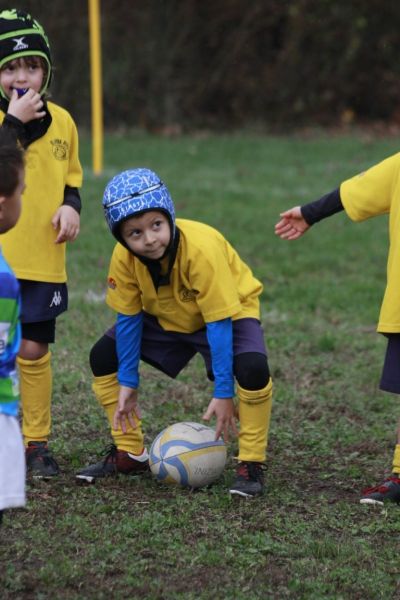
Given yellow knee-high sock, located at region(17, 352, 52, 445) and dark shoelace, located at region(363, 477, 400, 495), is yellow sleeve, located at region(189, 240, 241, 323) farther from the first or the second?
dark shoelace, located at region(363, 477, 400, 495)

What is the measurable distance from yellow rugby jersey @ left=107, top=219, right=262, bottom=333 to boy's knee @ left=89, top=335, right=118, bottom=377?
0.20 meters

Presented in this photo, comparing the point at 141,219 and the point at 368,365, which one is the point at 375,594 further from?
the point at 368,365

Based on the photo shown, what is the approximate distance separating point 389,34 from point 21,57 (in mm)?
15265

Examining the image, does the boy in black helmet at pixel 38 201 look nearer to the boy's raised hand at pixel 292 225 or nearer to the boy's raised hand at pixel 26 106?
the boy's raised hand at pixel 26 106

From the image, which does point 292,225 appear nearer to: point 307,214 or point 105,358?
point 307,214

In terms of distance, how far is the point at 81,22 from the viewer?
692 inches

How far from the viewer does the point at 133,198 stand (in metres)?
4.12

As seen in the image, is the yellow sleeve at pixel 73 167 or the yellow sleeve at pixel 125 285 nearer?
the yellow sleeve at pixel 125 285

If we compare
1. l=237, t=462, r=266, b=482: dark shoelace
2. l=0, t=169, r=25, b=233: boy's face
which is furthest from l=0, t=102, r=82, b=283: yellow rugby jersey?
l=0, t=169, r=25, b=233: boy's face

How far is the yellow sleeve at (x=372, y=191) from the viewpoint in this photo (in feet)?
14.2

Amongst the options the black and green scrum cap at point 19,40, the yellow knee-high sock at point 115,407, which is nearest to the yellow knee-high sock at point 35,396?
the yellow knee-high sock at point 115,407

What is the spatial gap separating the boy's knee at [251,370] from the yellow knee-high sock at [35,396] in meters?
0.81

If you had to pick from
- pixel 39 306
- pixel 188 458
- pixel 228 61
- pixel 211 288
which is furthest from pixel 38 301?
pixel 228 61

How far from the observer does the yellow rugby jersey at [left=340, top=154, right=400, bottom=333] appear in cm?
428
